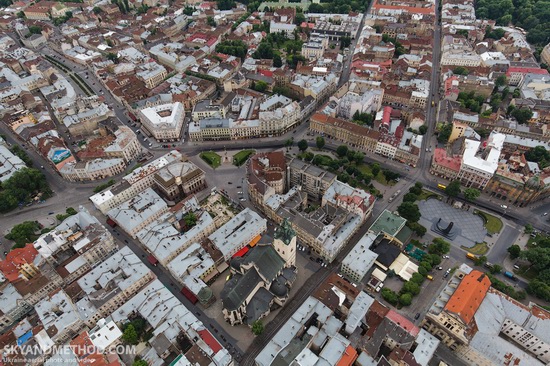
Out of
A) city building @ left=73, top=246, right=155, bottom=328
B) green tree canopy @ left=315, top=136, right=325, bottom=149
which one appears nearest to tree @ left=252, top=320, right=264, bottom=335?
city building @ left=73, top=246, right=155, bottom=328

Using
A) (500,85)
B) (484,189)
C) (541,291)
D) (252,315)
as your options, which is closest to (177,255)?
(252,315)

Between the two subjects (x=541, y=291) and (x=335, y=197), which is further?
(x=335, y=197)

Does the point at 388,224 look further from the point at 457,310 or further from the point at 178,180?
the point at 178,180

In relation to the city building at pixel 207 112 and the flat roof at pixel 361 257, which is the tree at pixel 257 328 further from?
the city building at pixel 207 112

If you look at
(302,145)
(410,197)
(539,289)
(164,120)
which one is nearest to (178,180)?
(164,120)

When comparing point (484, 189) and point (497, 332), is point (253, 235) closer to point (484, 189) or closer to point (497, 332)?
point (497, 332)
